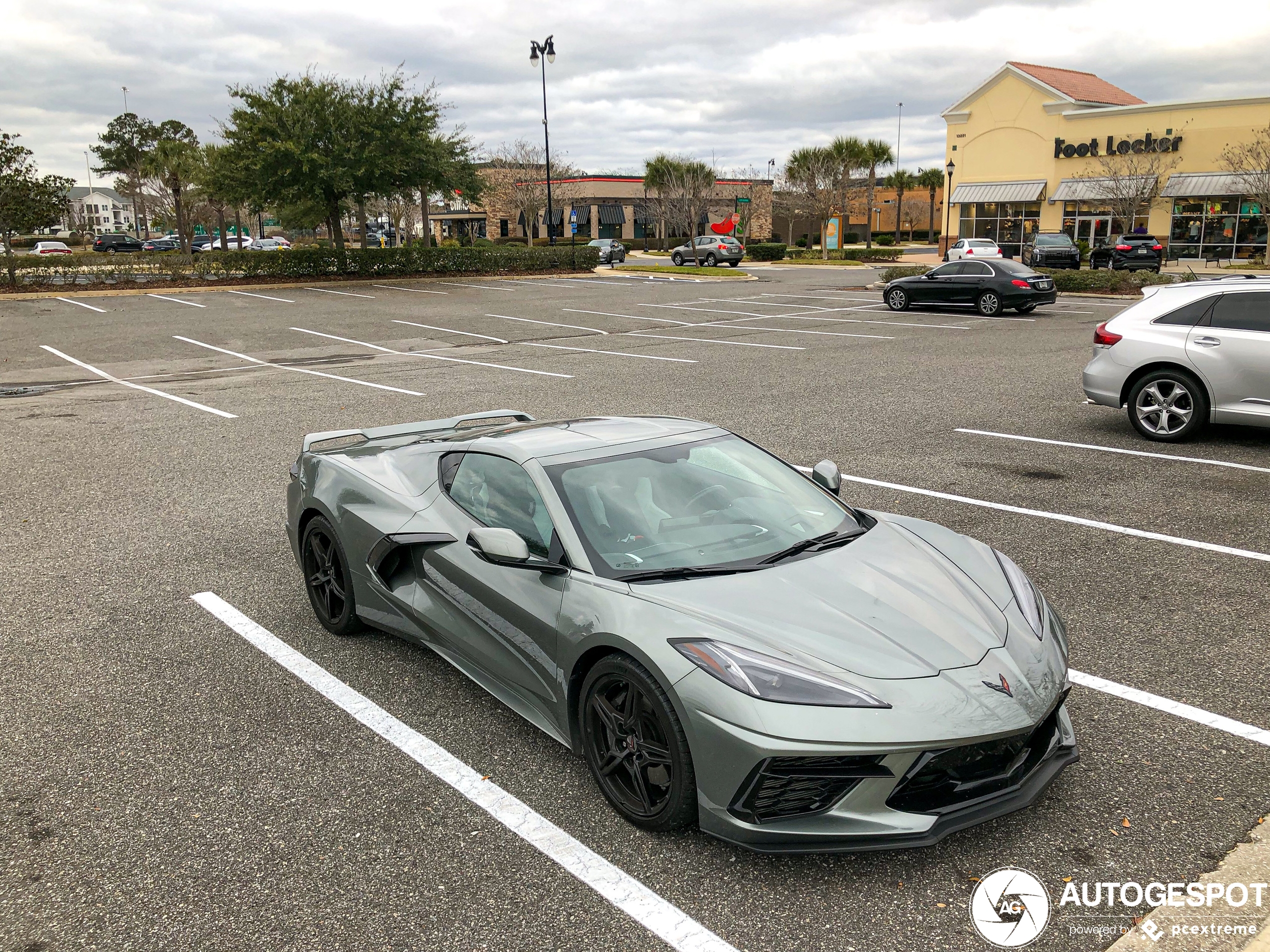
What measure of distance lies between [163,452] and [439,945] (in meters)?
8.33

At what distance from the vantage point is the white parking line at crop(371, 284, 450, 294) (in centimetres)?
3341

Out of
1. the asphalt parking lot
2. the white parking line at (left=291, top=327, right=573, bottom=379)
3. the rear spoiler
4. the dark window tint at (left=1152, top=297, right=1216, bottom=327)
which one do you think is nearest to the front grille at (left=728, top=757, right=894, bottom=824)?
the asphalt parking lot

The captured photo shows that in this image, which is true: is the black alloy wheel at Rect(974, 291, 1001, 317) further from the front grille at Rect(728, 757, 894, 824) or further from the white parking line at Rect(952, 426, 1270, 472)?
the front grille at Rect(728, 757, 894, 824)

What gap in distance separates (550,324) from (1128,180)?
3028cm

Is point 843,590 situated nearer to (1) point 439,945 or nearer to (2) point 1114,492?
(1) point 439,945

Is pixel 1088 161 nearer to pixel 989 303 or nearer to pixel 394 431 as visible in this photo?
pixel 989 303

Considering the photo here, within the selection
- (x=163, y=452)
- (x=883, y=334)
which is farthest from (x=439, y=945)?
(x=883, y=334)

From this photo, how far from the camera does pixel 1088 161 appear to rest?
44.7 meters

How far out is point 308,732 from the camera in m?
4.18

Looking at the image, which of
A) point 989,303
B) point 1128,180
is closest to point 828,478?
point 989,303

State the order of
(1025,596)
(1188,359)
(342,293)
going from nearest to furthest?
1. (1025,596)
2. (1188,359)
3. (342,293)

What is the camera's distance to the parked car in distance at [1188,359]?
8.62 metres

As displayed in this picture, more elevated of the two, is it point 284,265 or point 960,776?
point 284,265

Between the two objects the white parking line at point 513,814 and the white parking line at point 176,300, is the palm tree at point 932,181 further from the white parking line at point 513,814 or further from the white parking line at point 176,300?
the white parking line at point 513,814
